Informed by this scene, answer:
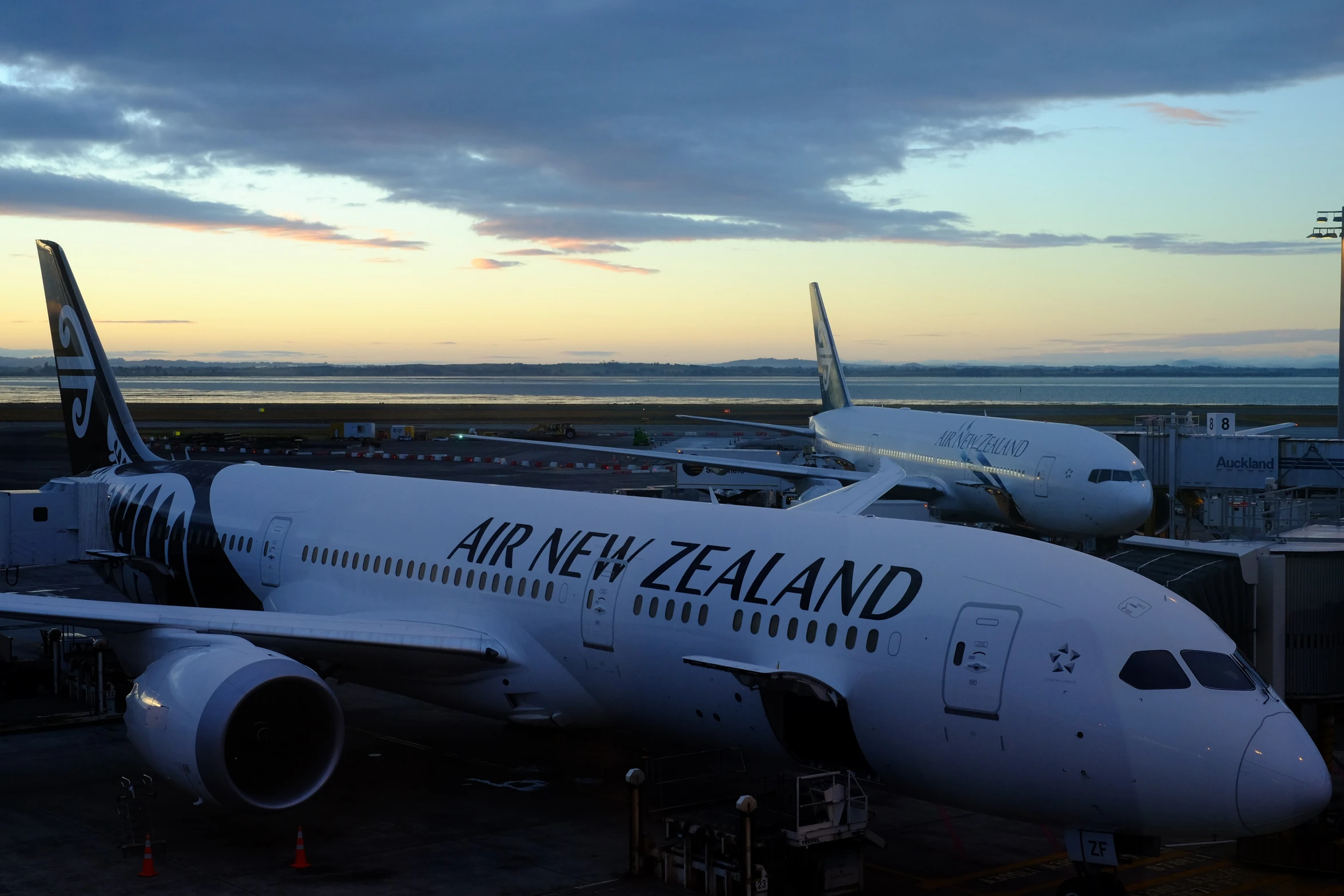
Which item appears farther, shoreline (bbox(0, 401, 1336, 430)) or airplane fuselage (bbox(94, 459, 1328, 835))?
shoreline (bbox(0, 401, 1336, 430))

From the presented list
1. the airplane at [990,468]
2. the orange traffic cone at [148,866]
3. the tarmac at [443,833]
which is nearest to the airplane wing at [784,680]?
the tarmac at [443,833]

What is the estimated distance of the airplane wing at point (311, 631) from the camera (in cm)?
1664

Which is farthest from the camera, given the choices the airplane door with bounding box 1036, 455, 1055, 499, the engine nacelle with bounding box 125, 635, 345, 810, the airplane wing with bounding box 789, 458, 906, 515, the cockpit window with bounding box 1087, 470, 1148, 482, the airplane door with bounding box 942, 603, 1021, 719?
the airplane door with bounding box 1036, 455, 1055, 499

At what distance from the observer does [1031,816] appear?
12305mm

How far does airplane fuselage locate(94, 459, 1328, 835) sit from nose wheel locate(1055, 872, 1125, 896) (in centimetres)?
53

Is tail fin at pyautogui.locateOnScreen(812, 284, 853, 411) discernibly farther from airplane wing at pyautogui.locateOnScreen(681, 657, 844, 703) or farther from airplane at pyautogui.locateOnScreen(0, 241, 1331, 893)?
airplane wing at pyautogui.locateOnScreen(681, 657, 844, 703)

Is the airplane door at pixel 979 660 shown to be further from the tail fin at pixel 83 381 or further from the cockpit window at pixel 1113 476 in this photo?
the cockpit window at pixel 1113 476

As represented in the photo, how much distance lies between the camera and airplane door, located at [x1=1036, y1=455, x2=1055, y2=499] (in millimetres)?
36062

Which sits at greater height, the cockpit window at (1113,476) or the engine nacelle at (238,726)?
the cockpit window at (1113,476)

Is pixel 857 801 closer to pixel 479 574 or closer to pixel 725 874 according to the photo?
pixel 725 874

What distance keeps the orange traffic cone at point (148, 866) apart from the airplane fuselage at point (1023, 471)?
87.1 ft

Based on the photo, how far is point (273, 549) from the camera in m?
21.4

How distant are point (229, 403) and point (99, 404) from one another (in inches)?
6748

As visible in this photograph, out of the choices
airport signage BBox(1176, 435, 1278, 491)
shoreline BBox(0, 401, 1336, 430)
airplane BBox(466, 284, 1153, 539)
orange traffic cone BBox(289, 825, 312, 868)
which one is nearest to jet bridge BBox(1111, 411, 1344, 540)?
airport signage BBox(1176, 435, 1278, 491)
